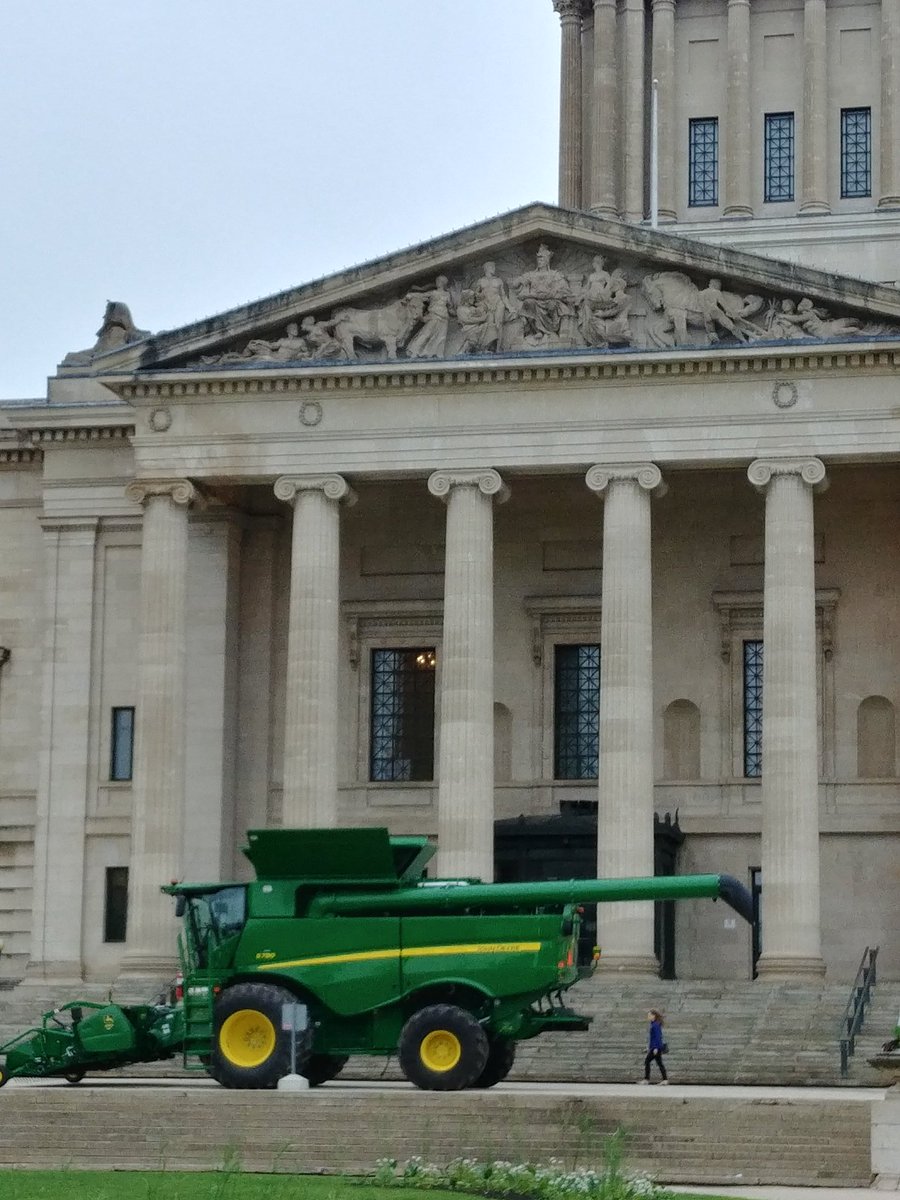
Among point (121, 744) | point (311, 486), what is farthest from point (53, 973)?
point (311, 486)

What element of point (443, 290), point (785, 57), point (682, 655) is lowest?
point (682, 655)

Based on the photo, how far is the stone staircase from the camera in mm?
44719

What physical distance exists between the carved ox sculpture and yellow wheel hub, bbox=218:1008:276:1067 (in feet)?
64.6

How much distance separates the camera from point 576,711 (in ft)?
192

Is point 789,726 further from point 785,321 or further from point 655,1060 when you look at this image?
point 655,1060

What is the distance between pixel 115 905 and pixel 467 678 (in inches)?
415

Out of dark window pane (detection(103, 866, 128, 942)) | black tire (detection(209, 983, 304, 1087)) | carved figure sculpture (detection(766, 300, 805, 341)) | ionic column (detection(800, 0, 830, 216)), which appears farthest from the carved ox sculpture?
black tire (detection(209, 983, 304, 1087))

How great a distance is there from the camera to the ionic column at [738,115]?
7000 centimetres

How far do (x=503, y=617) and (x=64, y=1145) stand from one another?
26.1 m

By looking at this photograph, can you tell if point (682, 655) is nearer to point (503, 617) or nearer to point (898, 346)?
point (503, 617)

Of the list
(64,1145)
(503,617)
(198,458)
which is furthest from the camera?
(503,617)

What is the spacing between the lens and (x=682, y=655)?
57.8 metres

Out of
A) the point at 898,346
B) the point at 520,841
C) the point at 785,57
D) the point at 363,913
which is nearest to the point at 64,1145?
the point at 363,913

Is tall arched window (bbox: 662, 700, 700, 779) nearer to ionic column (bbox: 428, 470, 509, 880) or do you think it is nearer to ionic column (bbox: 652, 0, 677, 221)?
ionic column (bbox: 428, 470, 509, 880)
